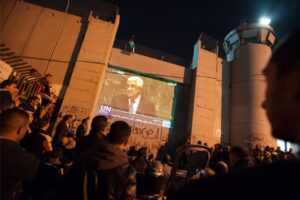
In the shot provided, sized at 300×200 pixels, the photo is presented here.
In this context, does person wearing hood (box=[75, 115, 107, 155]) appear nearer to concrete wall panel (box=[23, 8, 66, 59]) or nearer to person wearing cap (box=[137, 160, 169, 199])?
person wearing cap (box=[137, 160, 169, 199])

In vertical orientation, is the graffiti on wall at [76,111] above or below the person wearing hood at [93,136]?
above

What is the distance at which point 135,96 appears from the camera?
13219 millimetres

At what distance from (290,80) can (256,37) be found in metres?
19.6

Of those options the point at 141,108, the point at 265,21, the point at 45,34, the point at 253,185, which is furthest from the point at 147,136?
the point at 265,21

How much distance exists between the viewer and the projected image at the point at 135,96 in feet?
41.5

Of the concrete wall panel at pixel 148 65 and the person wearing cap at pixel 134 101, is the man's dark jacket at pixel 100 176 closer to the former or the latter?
the person wearing cap at pixel 134 101

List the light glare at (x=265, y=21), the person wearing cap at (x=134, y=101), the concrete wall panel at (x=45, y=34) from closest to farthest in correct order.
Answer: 1. the concrete wall panel at (x=45, y=34)
2. the person wearing cap at (x=134, y=101)
3. the light glare at (x=265, y=21)

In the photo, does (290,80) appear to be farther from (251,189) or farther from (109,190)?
(109,190)

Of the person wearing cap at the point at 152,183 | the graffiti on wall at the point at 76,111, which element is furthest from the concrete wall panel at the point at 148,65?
the person wearing cap at the point at 152,183

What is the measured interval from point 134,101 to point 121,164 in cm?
1113

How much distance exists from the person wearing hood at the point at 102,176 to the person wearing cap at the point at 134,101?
35.5ft

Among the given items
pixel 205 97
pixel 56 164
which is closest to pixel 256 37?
pixel 205 97

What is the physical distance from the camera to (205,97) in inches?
569

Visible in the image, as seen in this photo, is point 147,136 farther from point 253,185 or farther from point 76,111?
point 253,185
